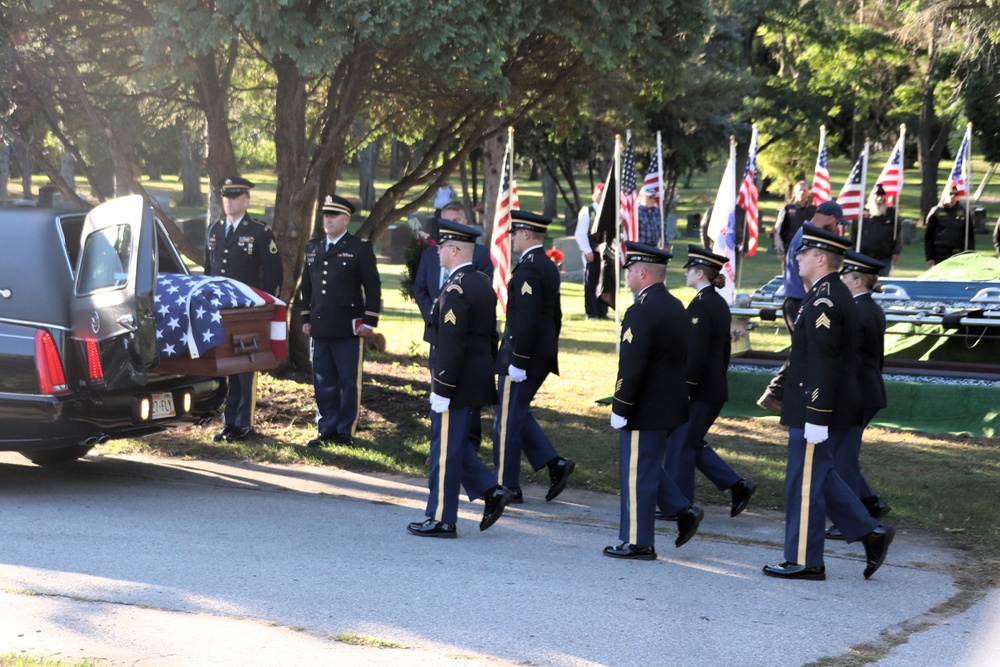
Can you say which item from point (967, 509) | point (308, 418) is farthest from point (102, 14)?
point (967, 509)

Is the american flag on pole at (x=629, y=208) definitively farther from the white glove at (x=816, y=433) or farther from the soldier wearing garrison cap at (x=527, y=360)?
the white glove at (x=816, y=433)

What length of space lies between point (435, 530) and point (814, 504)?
2162 mm

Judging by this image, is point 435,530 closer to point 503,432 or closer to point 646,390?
point 503,432

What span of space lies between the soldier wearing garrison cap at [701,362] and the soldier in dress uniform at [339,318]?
116 inches

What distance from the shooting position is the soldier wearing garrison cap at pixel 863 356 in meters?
7.09

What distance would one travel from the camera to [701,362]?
7.70 meters

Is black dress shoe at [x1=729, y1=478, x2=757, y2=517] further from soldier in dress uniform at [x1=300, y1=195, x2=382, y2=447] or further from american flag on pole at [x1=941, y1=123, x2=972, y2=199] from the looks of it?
american flag on pole at [x1=941, y1=123, x2=972, y2=199]

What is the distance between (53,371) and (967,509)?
584cm

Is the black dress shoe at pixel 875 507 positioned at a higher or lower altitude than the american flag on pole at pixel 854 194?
lower

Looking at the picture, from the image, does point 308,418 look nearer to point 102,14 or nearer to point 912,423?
point 102,14

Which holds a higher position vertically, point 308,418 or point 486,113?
point 486,113

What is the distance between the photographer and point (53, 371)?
748cm

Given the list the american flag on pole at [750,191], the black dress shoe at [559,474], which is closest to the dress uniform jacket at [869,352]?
the black dress shoe at [559,474]

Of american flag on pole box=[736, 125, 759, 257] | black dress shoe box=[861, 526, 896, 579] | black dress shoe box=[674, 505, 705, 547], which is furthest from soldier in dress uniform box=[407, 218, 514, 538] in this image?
american flag on pole box=[736, 125, 759, 257]
